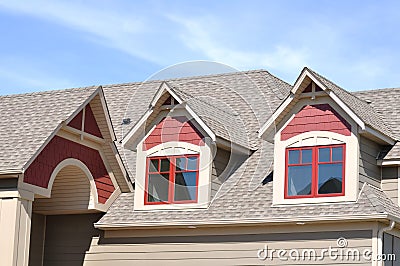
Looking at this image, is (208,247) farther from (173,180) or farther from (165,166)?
(165,166)

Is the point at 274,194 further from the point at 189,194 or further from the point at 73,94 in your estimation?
the point at 73,94

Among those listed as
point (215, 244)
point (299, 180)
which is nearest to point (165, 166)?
point (215, 244)

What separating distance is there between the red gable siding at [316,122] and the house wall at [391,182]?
1.57 m

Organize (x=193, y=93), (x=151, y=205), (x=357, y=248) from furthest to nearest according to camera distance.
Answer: (x=193, y=93), (x=151, y=205), (x=357, y=248)

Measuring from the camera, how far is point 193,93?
2603 cm

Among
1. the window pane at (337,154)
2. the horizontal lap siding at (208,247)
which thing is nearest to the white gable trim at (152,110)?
the horizontal lap siding at (208,247)

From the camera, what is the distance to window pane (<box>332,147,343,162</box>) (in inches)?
795

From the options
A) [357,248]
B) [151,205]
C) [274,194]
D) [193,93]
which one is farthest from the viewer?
[193,93]

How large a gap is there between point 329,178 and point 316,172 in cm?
31

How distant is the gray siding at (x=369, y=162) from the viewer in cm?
2028

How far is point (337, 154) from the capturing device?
20.2 metres

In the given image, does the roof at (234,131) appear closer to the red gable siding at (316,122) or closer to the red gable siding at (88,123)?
the red gable siding at (88,123)

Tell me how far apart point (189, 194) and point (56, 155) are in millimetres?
3290

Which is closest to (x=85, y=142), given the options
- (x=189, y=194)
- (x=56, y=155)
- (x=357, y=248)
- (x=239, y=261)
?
(x=56, y=155)
